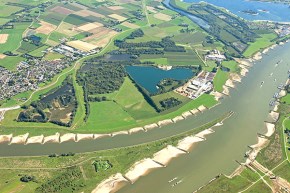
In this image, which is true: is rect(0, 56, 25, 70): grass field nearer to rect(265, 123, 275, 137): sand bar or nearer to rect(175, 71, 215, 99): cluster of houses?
rect(175, 71, 215, 99): cluster of houses

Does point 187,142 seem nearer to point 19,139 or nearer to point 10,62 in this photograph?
point 19,139

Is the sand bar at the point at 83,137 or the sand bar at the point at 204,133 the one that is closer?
the sand bar at the point at 83,137

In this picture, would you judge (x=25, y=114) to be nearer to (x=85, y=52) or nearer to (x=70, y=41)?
(x=85, y=52)

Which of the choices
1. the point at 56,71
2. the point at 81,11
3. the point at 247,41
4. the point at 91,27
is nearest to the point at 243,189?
the point at 56,71

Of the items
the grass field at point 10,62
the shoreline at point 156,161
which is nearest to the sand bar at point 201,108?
the shoreline at point 156,161

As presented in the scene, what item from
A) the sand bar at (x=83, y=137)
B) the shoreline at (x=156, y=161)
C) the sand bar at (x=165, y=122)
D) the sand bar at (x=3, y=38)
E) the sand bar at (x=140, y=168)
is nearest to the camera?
the shoreline at (x=156, y=161)

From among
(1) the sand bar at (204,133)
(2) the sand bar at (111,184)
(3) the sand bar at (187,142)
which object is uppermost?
(1) the sand bar at (204,133)

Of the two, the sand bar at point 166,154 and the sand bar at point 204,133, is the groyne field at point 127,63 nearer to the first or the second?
the sand bar at point 204,133
